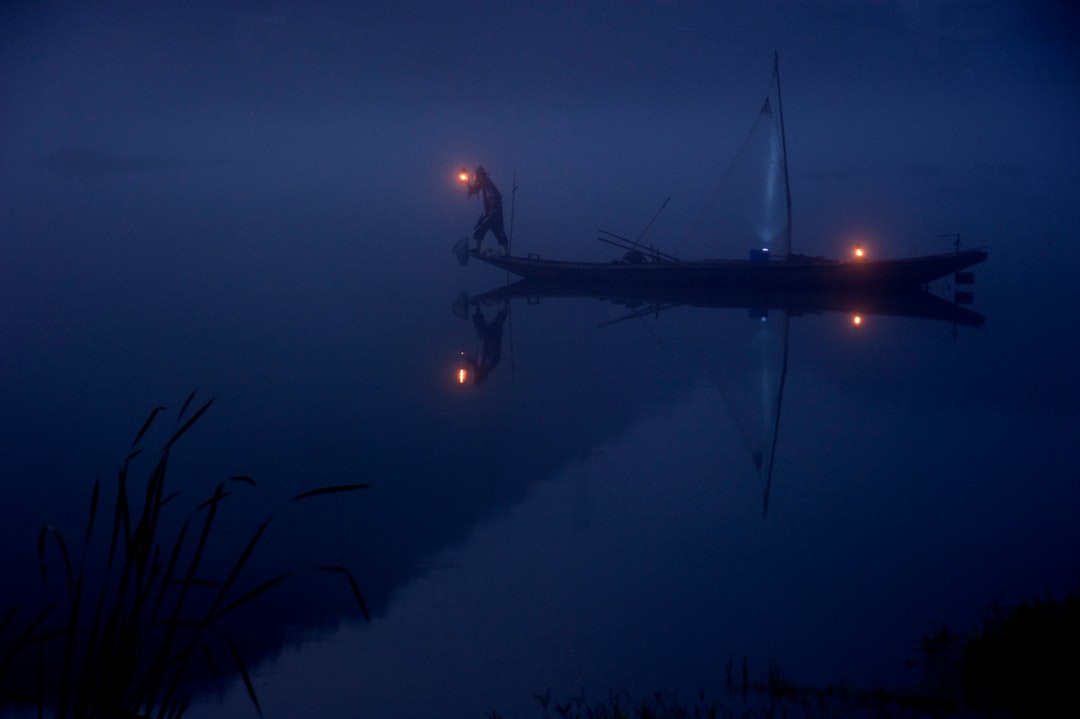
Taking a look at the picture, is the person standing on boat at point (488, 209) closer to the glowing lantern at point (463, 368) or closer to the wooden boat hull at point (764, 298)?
the wooden boat hull at point (764, 298)

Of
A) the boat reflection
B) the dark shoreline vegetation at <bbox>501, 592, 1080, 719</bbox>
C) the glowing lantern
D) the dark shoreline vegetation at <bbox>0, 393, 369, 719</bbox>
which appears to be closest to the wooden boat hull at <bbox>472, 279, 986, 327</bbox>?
the boat reflection

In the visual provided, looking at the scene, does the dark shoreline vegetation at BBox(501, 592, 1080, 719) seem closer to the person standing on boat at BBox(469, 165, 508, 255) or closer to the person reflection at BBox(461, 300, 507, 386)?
the person reflection at BBox(461, 300, 507, 386)

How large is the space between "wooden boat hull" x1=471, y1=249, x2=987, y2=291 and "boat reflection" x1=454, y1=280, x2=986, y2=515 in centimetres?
8

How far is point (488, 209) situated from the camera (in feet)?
40.8

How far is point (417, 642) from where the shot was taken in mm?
2787

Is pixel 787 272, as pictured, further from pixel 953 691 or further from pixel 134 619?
pixel 134 619

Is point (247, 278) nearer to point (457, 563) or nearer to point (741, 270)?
point (741, 270)

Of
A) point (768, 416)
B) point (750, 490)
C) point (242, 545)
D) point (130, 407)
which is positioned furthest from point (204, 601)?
point (768, 416)

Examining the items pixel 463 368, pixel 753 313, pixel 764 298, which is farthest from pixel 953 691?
pixel 764 298

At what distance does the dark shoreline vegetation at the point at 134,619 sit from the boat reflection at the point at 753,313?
6.56 feet

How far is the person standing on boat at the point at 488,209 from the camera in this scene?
12.0m

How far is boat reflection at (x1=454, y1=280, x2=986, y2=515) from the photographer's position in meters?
5.33

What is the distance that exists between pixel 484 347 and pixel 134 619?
6.16 metres

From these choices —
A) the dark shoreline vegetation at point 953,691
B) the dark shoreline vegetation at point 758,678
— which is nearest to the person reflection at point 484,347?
the dark shoreline vegetation at point 758,678
